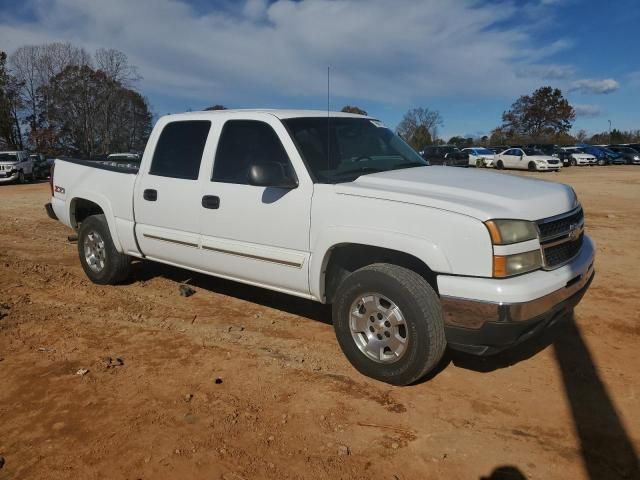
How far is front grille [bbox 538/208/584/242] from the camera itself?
3.29 m

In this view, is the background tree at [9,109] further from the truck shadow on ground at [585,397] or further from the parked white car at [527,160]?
the truck shadow on ground at [585,397]

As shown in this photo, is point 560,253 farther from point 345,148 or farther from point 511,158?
point 511,158

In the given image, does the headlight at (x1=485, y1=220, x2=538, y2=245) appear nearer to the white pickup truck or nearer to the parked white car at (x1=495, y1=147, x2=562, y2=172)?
the white pickup truck

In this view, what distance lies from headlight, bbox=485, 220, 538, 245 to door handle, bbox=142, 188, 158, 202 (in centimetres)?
319

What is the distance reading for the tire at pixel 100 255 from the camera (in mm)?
5691

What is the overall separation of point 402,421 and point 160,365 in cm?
191

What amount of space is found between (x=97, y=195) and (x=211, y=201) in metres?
1.90

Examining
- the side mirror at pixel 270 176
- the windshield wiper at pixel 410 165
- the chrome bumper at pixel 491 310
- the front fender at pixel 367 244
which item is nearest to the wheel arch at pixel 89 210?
the side mirror at pixel 270 176

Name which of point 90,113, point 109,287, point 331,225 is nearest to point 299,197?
point 331,225

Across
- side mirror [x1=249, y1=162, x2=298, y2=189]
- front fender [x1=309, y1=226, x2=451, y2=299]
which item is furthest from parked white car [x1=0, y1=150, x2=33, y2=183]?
front fender [x1=309, y1=226, x2=451, y2=299]

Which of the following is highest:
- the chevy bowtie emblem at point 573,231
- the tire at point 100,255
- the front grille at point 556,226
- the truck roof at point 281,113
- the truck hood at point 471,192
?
the truck roof at point 281,113

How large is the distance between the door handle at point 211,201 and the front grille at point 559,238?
2543 mm

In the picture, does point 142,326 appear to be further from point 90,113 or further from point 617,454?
point 90,113

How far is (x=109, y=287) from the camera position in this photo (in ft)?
19.6
